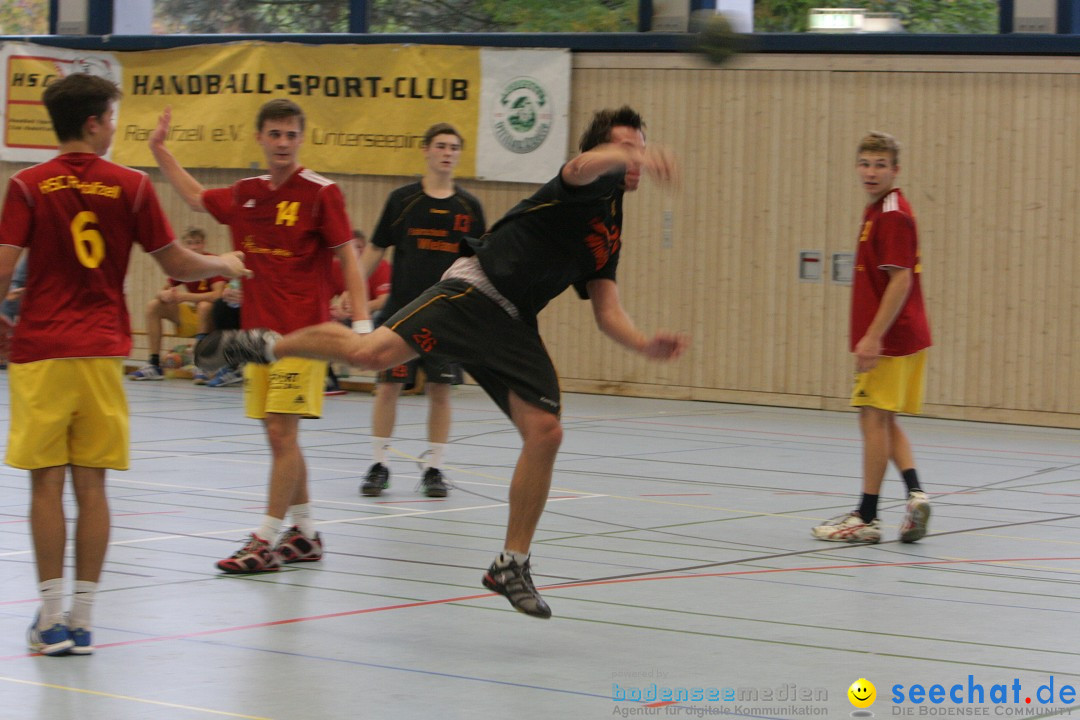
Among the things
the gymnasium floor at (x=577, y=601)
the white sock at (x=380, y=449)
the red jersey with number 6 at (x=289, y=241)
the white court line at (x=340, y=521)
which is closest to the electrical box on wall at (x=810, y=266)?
the gymnasium floor at (x=577, y=601)

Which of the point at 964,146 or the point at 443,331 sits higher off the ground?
the point at 964,146

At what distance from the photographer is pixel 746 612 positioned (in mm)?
6094

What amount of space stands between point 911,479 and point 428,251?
3.42 meters

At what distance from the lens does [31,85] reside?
67.2 feet

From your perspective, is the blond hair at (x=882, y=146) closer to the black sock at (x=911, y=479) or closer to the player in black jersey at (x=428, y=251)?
the black sock at (x=911, y=479)

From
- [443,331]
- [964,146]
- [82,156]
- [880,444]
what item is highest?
[964,146]

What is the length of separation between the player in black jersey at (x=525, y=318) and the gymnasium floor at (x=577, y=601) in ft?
1.96

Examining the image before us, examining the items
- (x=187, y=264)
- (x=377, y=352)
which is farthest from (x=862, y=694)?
(x=187, y=264)

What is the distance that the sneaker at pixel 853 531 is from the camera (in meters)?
7.92

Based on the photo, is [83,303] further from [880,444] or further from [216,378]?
[216,378]

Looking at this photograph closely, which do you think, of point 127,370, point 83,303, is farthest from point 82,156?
point 127,370

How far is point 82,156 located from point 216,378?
39.5 feet

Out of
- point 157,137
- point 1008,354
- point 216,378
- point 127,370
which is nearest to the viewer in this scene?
point 157,137

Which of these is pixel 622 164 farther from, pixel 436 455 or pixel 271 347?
pixel 436 455
